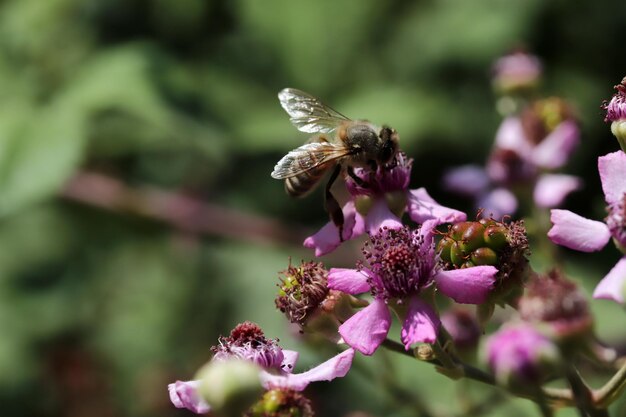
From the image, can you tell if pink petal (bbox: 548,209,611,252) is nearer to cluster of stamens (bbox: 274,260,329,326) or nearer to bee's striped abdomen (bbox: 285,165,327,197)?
cluster of stamens (bbox: 274,260,329,326)

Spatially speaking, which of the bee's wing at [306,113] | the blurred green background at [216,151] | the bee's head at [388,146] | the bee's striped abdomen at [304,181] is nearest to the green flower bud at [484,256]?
the bee's head at [388,146]

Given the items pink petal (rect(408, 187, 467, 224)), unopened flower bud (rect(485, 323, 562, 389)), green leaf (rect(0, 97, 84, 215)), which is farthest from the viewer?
green leaf (rect(0, 97, 84, 215))

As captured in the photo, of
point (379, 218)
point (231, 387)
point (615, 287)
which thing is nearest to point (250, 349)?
point (231, 387)

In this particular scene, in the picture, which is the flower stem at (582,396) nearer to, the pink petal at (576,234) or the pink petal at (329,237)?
the pink petal at (576,234)

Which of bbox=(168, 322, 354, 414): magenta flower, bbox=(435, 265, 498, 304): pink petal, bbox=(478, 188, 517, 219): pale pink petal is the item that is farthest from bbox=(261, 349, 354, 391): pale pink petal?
bbox=(478, 188, 517, 219): pale pink petal

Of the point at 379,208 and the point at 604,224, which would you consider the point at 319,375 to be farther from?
the point at 604,224

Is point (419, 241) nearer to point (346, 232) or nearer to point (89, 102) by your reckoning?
point (346, 232)
